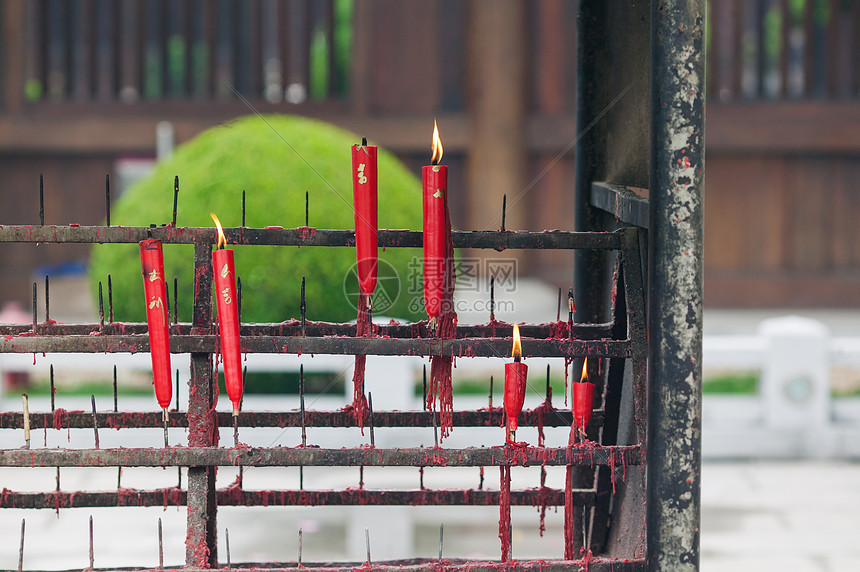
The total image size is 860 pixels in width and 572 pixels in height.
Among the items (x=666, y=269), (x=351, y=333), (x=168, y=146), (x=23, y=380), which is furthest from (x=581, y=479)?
(x=168, y=146)

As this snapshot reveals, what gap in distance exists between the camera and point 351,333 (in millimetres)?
3062

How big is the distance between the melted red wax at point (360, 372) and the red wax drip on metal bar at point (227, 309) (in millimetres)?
320

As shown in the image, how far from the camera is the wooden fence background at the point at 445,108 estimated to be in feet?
34.2

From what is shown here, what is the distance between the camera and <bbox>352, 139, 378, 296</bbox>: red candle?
2.44 m

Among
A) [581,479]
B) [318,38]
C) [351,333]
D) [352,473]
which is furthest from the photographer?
[318,38]

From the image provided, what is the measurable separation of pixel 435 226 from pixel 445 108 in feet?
27.6

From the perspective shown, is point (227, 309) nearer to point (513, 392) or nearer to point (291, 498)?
point (513, 392)

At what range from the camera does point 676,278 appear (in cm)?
239

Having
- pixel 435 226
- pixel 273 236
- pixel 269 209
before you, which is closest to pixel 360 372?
pixel 273 236

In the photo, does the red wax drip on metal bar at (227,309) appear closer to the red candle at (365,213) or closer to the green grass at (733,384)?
the red candle at (365,213)

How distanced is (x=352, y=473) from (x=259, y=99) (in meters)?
5.82

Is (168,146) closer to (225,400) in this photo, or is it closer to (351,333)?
(225,400)

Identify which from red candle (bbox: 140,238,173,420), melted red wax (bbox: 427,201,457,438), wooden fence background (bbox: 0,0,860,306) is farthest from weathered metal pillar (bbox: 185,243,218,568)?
wooden fence background (bbox: 0,0,860,306)

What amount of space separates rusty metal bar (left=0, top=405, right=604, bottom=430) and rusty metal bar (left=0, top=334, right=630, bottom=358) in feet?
1.59
